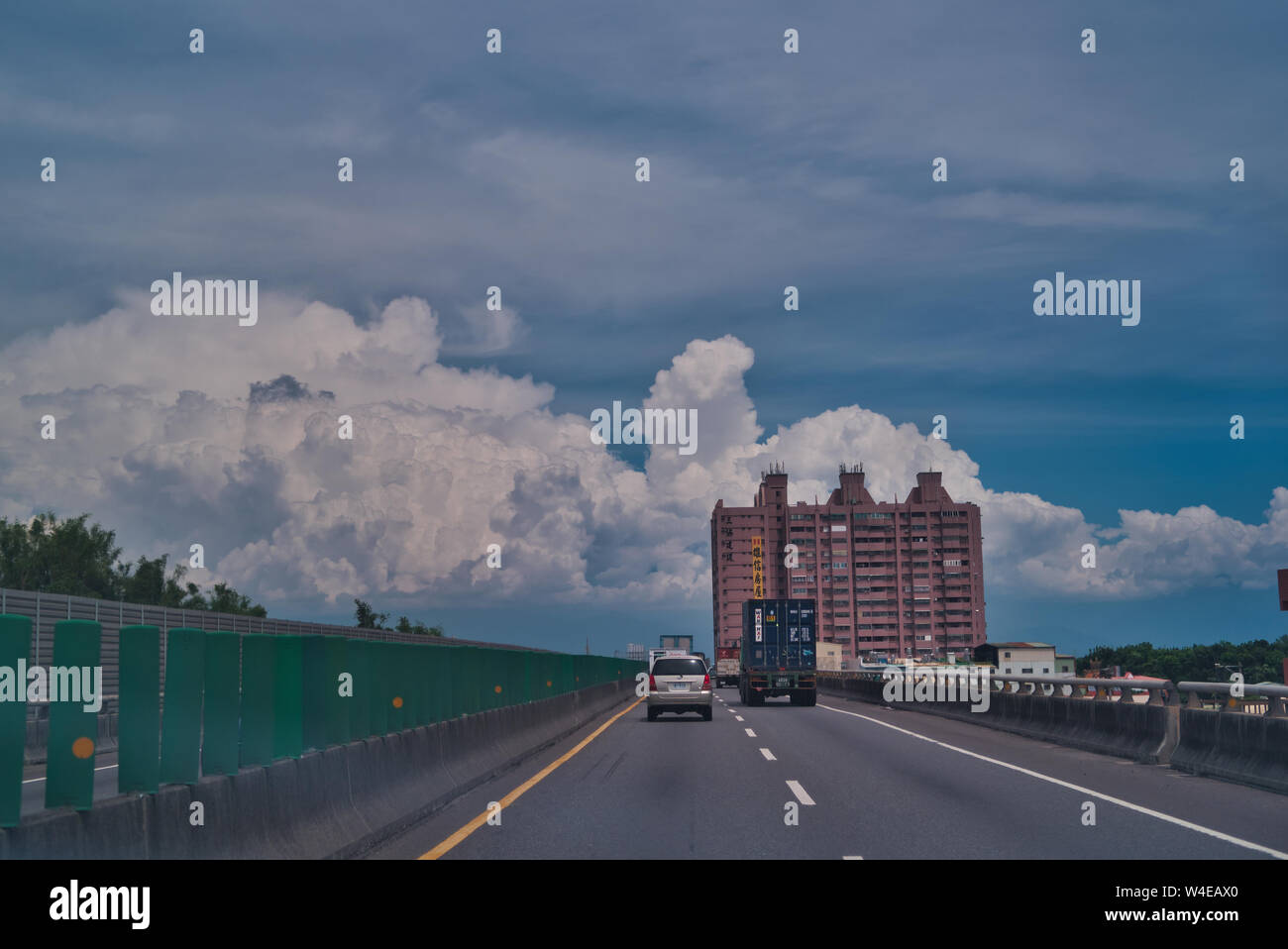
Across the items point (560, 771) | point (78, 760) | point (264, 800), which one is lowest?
point (560, 771)

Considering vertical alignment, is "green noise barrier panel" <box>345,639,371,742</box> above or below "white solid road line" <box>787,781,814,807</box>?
above

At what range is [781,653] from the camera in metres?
42.9

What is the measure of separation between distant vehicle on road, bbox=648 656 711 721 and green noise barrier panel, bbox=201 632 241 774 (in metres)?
23.9

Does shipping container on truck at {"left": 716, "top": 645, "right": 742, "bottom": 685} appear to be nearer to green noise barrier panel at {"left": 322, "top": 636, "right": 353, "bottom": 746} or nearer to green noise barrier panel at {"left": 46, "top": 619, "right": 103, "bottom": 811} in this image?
green noise barrier panel at {"left": 322, "top": 636, "right": 353, "bottom": 746}

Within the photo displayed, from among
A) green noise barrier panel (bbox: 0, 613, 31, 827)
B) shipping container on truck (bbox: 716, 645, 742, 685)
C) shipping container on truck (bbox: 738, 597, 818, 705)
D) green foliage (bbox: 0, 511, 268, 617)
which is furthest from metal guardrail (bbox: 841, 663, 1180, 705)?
green foliage (bbox: 0, 511, 268, 617)

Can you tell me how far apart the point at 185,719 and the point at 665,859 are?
3.93 metres

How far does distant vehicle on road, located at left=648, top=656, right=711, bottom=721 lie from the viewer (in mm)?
31500

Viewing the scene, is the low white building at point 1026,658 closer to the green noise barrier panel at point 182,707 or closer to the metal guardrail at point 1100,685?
the metal guardrail at point 1100,685

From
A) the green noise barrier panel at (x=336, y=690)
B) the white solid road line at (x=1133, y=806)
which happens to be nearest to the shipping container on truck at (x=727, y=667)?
the white solid road line at (x=1133, y=806)

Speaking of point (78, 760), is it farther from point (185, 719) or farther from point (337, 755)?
point (337, 755)

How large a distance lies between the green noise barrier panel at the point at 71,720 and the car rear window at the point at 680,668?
26.1m

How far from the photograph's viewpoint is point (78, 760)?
235 inches
